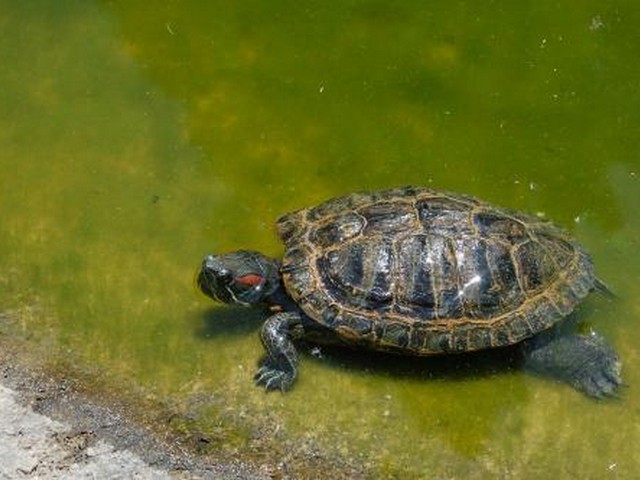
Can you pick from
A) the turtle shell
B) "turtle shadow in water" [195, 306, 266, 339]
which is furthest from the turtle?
"turtle shadow in water" [195, 306, 266, 339]

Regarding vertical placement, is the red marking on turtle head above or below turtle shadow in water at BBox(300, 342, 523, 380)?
above

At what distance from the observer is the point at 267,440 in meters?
5.84

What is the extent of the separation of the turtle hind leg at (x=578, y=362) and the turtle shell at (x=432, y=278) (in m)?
0.25

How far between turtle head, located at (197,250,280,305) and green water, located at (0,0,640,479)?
35 cm

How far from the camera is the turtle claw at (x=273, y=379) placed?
6.07 meters

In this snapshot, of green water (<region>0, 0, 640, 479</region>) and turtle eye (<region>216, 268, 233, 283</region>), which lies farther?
turtle eye (<region>216, 268, 233, 283</region>)

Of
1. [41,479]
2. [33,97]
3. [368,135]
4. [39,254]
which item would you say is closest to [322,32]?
[368,135]

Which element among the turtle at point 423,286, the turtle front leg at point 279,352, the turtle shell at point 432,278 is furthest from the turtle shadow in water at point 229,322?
the turtle shell at point 432,278

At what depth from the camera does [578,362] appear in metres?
6.10

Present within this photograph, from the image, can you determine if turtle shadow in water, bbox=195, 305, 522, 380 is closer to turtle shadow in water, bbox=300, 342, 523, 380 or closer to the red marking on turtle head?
turtle shadow in water, bbox=300, 342, 523, 380

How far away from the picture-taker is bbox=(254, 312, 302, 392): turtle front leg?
19.9ft

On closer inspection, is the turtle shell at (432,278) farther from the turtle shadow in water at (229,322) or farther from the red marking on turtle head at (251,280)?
the turtle shadow in water at (229,322)

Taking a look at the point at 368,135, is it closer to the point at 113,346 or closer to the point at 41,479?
the point at 113,346

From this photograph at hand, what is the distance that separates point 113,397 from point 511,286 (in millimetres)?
2820
